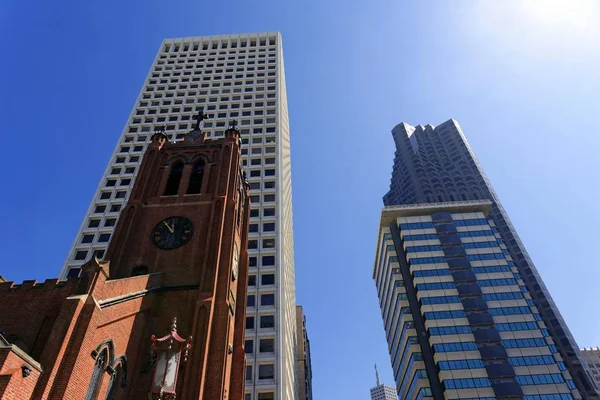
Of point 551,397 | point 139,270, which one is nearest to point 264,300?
point 139,270

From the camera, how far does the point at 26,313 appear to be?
14828 millimetres

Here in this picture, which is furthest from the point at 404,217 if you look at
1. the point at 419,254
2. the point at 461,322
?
the point at 461,322

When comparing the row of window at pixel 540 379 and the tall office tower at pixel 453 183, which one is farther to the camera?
the tall office tower at pixel 453 183

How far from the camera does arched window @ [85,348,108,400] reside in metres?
13.4

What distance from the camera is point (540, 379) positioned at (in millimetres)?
53562

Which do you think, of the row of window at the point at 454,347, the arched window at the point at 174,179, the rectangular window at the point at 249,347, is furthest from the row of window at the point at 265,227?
the row of window at the point at 454,347

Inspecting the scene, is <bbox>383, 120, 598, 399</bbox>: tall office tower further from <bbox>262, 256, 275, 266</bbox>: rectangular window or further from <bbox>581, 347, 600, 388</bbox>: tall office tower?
<bbox>262, 256, 275, 266</bbox>: rectangular window

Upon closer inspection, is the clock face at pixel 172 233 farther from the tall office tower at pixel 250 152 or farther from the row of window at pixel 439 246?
the row of window at pixel 439 246

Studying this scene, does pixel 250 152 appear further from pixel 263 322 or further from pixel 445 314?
pixel 445 314

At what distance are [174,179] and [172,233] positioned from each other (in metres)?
5.83

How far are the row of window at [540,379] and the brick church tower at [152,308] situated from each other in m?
46.2

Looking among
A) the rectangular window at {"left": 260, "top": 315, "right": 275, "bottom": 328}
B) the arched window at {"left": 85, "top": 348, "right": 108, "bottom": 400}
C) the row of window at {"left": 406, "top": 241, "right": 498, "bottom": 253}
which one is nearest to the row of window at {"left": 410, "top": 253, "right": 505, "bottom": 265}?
Result: the row of window at {"left": 406, "top": 241, "right": 498, "bottom": 253}

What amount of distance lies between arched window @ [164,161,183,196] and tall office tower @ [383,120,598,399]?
88.3 m

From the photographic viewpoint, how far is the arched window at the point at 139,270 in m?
20.0
